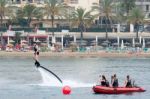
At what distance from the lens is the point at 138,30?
608ft

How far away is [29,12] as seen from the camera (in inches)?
7210

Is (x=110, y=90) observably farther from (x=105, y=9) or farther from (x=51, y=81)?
(x=105, y=9)

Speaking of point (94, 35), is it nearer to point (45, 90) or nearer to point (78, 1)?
point (78, 1)

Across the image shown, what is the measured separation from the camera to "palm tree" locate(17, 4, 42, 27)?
18350 cm

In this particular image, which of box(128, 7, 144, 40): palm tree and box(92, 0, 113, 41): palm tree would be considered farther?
box(92, 0, 113, 41): palm tree

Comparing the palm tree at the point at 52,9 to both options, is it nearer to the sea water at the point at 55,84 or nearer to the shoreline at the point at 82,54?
the shoreline at the point at 82,54

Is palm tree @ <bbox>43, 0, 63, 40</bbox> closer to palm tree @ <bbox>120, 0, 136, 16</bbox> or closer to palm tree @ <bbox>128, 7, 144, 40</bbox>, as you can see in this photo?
palm tree @ <bbox>128, 7, 144, 40</bbox>

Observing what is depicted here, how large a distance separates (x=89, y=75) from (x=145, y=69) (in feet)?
80.4

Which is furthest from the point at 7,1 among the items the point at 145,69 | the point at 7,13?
the point at 145,69

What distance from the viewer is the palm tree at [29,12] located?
184 metres

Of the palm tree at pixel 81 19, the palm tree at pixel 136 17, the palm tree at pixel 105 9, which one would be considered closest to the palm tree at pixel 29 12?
the palm tree at pixel 81 19

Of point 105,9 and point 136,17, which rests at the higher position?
point 105,9

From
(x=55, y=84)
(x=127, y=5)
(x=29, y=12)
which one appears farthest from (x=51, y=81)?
(x=127, y=5)

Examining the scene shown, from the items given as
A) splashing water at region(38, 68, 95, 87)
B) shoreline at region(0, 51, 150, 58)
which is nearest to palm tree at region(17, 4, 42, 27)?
shoreline at region(0, 51, 150, 58)
